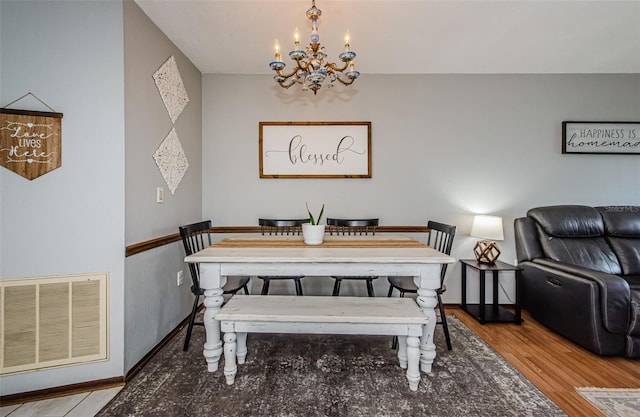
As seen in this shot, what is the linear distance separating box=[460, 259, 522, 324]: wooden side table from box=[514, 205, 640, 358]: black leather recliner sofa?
0.17m

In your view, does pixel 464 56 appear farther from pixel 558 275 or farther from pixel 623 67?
pixel 558 275

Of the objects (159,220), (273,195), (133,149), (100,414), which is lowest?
(100,414)

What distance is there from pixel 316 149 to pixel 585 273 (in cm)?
248

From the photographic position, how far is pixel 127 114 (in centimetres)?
173

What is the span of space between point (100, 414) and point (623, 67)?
5150mm

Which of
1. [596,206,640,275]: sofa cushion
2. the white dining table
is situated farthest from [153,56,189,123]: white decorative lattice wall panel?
[596,206,640,275]: sofa cushion

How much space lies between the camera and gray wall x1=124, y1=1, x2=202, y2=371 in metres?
1.76

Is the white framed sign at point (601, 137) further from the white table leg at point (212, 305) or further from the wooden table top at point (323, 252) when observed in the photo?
the white table leg at point (212, 305)

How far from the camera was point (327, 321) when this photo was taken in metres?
1.59

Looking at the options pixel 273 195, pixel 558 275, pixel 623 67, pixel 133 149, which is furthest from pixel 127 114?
pixel 623 67

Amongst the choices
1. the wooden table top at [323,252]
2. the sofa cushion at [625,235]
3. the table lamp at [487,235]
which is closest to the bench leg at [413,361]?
the wooden table top at [323,252]

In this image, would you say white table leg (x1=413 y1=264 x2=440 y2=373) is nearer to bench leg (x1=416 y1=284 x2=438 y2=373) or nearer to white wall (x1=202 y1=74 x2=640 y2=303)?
bench leg (x1=416 y1=284 x2=438 y2=373)

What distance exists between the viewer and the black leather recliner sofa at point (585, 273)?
6.20 ft

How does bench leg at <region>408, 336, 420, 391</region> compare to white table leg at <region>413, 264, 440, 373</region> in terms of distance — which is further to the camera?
white table leg at <region>413, 264, 440, 373</region>
